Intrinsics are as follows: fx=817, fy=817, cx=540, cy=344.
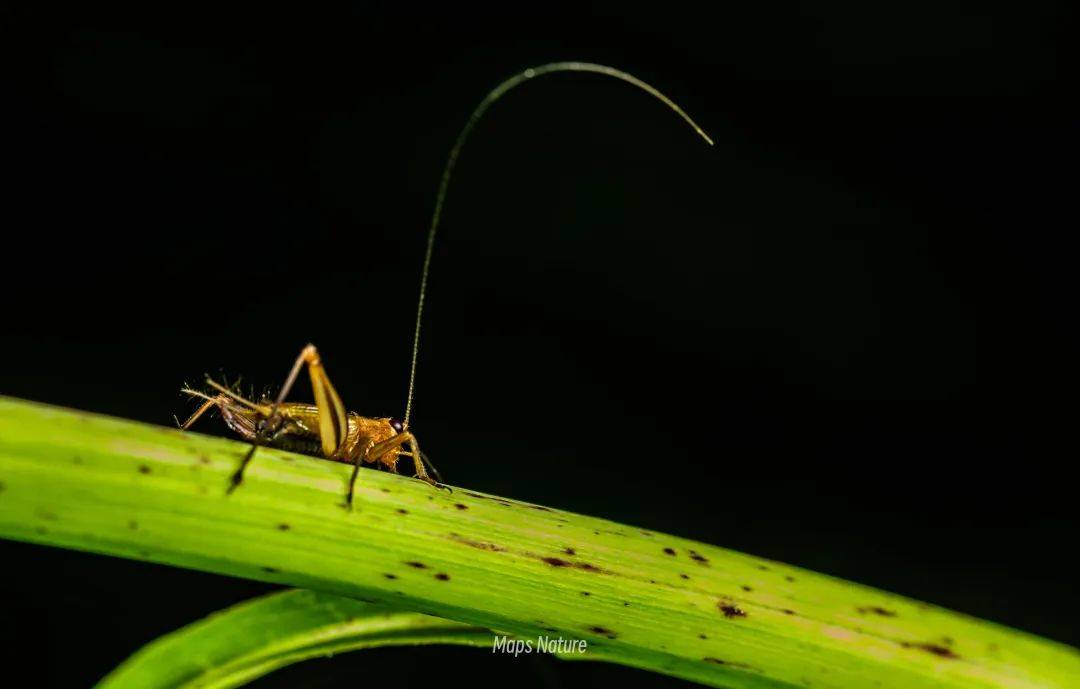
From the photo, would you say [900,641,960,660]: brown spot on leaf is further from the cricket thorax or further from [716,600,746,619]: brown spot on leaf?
the cricket thorax

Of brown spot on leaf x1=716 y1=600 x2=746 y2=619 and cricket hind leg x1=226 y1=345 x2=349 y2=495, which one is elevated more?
cricket hind leg x1=226 y1=345 x2=349 y2=495

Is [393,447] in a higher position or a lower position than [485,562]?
higher

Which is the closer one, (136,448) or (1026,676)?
(136,448)

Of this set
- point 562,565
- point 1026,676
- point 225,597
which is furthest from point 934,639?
point 225,597

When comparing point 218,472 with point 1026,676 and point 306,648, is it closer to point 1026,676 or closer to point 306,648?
point 306,648

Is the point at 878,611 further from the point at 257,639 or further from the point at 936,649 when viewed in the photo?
the point at 257,639

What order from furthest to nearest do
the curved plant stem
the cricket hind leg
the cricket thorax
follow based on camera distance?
the cricket thorax
the cricket hind leg
the curved plant stem

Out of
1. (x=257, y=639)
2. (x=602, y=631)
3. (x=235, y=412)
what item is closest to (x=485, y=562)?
(x=602, y=631)

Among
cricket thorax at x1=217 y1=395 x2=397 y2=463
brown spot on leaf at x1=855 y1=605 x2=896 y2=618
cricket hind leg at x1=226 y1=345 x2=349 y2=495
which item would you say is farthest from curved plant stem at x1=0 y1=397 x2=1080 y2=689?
cricket thorax at x1=217 y1=395 x2=397 y2=463
